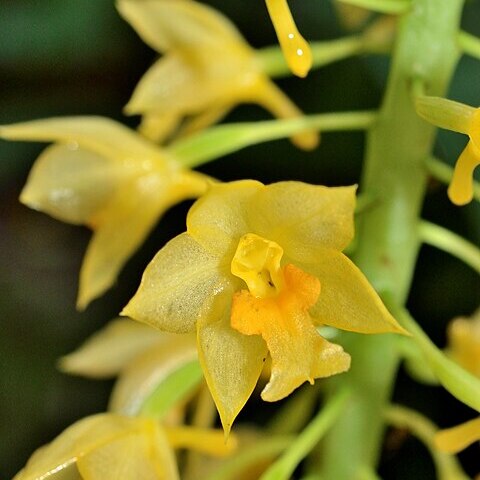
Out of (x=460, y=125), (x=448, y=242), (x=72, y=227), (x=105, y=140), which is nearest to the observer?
(x=460, y=125)

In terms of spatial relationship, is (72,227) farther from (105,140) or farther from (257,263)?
(257,263)

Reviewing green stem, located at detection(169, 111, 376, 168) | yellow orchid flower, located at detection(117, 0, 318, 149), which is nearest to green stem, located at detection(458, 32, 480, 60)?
green stem, located at detection(169, 111, 376, 168)

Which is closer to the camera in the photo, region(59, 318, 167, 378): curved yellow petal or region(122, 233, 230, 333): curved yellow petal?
region(122, 233, 230, 333): curved yellow petal

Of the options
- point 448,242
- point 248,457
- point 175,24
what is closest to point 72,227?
point 175,24

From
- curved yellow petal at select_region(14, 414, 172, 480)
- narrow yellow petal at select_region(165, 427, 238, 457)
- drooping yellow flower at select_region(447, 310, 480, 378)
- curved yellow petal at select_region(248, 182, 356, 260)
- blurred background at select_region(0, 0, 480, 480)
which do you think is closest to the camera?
curved yellow petal at select_region(248, 182, 356, 260)

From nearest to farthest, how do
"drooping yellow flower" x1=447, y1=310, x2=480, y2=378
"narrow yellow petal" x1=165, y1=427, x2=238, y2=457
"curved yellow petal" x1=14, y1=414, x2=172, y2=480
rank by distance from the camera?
1. "curved yellow petal" x1=14, y1=414, x2=172, y2=480
2. "narrow yellow petal" x1=165, y1=427, x2=238, y2=457
3. "drooping yellow flower" x1=447, y1=310, x2=480, y2=378

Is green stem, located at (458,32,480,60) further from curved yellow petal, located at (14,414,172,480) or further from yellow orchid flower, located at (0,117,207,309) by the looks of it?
curved yellow petal, located at (14,414,172,480)

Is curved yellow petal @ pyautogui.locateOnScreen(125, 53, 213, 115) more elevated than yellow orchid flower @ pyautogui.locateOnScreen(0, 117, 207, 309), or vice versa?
curved yellow petal @ pyautogui.locateOnScreen(125, 53, 213, 115)

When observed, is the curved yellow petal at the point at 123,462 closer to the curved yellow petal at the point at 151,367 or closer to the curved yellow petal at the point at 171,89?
the curved yellow petal at the point at 151,367
